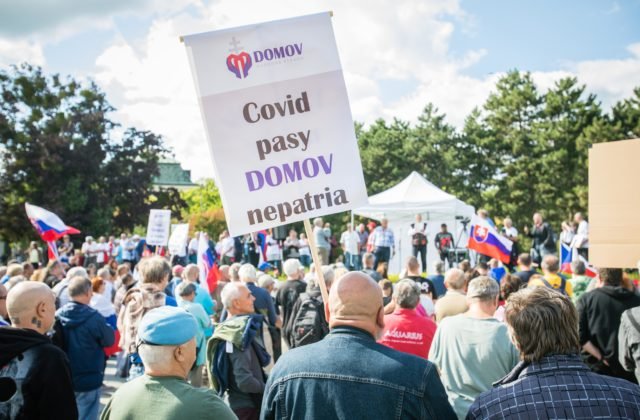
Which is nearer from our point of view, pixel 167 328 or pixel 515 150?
pixel 167 328

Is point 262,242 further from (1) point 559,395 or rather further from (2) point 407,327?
(1) point 559,395

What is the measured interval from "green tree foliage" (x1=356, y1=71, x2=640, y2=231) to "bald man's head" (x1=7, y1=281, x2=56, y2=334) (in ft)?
136

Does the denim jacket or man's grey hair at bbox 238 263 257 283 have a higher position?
the denim jacket

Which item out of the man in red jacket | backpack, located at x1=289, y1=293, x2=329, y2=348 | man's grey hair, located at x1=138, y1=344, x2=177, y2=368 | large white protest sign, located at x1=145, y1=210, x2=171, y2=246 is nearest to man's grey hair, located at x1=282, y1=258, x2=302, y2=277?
backpack, located at x1=289, y1=293, x2=329, y2=348

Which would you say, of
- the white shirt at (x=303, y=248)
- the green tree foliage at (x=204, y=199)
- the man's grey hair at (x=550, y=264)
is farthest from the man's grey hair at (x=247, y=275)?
the green tree foliage at (x=204, y=199)

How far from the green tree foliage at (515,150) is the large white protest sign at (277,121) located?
1592 inches

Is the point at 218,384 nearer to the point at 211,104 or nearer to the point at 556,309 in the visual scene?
the point at 211,104

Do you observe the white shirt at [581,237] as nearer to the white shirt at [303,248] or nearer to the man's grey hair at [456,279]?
the white shirt at [303,248]

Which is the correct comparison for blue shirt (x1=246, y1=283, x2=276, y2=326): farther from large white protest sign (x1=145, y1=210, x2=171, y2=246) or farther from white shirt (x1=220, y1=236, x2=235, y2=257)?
white shirt (x1=220, y1=236, x2=235, y2=257)

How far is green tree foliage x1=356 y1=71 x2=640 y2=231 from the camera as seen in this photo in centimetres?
4250

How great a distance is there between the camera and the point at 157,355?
2.79 metres

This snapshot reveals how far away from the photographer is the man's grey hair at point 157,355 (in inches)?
110

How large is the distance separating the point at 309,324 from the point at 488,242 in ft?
23.1

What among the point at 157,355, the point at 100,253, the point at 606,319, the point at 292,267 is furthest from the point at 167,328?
the point at 100,253
